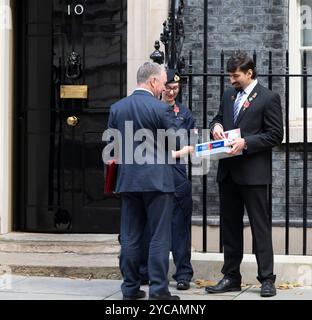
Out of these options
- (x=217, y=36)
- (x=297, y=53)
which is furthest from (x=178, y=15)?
(x=297, y=53)

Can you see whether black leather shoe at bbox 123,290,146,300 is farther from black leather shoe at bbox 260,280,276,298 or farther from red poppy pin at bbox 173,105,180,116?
red poppy pin at bbox 173,105,180,116

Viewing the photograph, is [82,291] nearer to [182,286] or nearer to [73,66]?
[182,286]

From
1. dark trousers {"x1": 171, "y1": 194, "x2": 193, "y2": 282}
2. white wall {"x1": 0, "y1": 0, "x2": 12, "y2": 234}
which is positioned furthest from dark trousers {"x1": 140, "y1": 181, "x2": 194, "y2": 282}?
white wall {"x1": 0, "y1": 0, "x2": 12, "y2": 234}

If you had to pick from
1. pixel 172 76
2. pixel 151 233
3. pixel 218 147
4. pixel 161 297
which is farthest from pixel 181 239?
pixel 172 76

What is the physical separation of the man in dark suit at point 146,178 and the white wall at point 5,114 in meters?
2.26

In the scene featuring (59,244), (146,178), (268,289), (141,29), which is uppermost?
(141,29)

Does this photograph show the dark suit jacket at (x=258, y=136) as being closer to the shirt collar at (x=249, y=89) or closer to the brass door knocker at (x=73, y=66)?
the shirt collar at (x=249, y=89)

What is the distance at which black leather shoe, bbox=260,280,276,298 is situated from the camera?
22.6ft

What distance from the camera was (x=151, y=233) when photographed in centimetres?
670

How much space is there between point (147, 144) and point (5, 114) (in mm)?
2596

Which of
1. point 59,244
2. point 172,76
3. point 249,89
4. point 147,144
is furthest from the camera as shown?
point 59,244

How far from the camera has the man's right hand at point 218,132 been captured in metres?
6.88

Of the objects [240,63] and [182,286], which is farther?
[182,286]

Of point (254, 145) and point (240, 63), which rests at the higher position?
point (240, 63)
